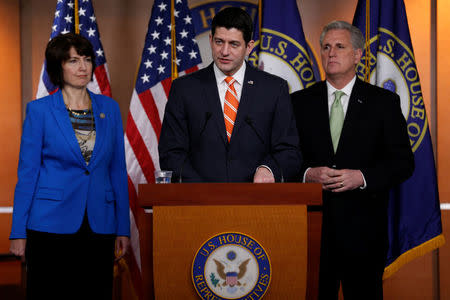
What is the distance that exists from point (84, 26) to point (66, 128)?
1528 millimetres

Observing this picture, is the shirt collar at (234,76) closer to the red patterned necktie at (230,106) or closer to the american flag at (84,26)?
the red patterned necktie at (230,106)

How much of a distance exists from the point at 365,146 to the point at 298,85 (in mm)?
1022

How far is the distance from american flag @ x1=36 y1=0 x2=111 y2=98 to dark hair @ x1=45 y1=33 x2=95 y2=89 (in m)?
1.14

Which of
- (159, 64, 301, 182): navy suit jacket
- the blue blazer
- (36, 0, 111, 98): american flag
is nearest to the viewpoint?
(159, 64, 301, 182): navy suit jacket

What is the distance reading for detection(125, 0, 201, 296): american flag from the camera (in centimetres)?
350

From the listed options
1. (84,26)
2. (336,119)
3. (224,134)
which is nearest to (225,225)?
(224,134)

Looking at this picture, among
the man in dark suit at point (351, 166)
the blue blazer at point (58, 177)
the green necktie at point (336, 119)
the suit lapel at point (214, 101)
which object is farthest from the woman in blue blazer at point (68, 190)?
the green necktie at point (336, 119)

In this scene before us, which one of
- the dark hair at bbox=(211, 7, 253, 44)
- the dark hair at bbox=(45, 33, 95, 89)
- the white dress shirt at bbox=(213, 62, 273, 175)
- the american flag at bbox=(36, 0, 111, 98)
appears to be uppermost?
the american flag at bbox=(36, 0, 111, 98)

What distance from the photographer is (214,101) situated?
2145 millimetres

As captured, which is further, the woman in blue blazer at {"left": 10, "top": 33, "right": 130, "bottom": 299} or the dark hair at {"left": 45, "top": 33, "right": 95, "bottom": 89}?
the dark hair at {"left": 45, "top": 33, "right": 95, "bottom": 89}

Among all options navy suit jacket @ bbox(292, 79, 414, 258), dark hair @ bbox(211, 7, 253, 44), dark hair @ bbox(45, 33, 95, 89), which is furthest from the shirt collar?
dark hair @ bbox(45, 33, 95, 89)

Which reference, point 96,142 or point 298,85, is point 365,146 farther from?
point 96,142

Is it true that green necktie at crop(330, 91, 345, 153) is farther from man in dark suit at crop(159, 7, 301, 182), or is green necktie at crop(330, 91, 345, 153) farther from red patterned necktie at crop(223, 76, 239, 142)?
red patterned necktie at crop(223, 76, 239, 142)

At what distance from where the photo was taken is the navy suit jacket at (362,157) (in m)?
2.42
